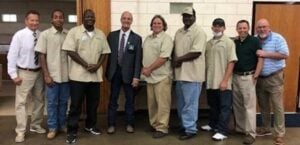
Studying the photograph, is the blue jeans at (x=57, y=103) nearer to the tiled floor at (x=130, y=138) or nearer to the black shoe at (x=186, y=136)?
the tiled floor at (x=130, y=138)

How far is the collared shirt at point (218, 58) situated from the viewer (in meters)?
4.33

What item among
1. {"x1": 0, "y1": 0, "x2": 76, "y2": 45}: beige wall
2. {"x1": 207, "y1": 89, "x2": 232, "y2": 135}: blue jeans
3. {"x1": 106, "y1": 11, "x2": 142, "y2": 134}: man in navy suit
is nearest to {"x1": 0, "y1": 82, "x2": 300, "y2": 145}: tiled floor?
{"x1": 207, "y1": 89, "x2": 232, "y2": 135}: blue jeans

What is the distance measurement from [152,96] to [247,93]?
113 centimetres

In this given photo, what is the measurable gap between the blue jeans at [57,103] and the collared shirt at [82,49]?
0.67 feet

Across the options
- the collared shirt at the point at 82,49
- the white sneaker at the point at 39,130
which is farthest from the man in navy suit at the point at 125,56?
the white sneaker at the point at 39,130

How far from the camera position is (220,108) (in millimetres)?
4547

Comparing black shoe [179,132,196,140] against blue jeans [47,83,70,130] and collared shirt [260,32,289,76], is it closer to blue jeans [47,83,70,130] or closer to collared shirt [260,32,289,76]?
collared shirt [260,32,289,76]

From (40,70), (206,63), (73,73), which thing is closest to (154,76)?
(206,63)

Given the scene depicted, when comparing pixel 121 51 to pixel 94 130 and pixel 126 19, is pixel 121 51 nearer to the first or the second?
pixel 126 19

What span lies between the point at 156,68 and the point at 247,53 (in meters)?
1.07

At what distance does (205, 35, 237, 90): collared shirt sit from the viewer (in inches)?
170

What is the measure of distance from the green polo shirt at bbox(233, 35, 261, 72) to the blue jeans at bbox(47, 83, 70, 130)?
2057mm

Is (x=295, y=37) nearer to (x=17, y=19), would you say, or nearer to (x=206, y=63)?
(x=206, y=63)

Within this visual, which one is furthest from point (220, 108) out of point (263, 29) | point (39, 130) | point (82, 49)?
point (39, 130)
